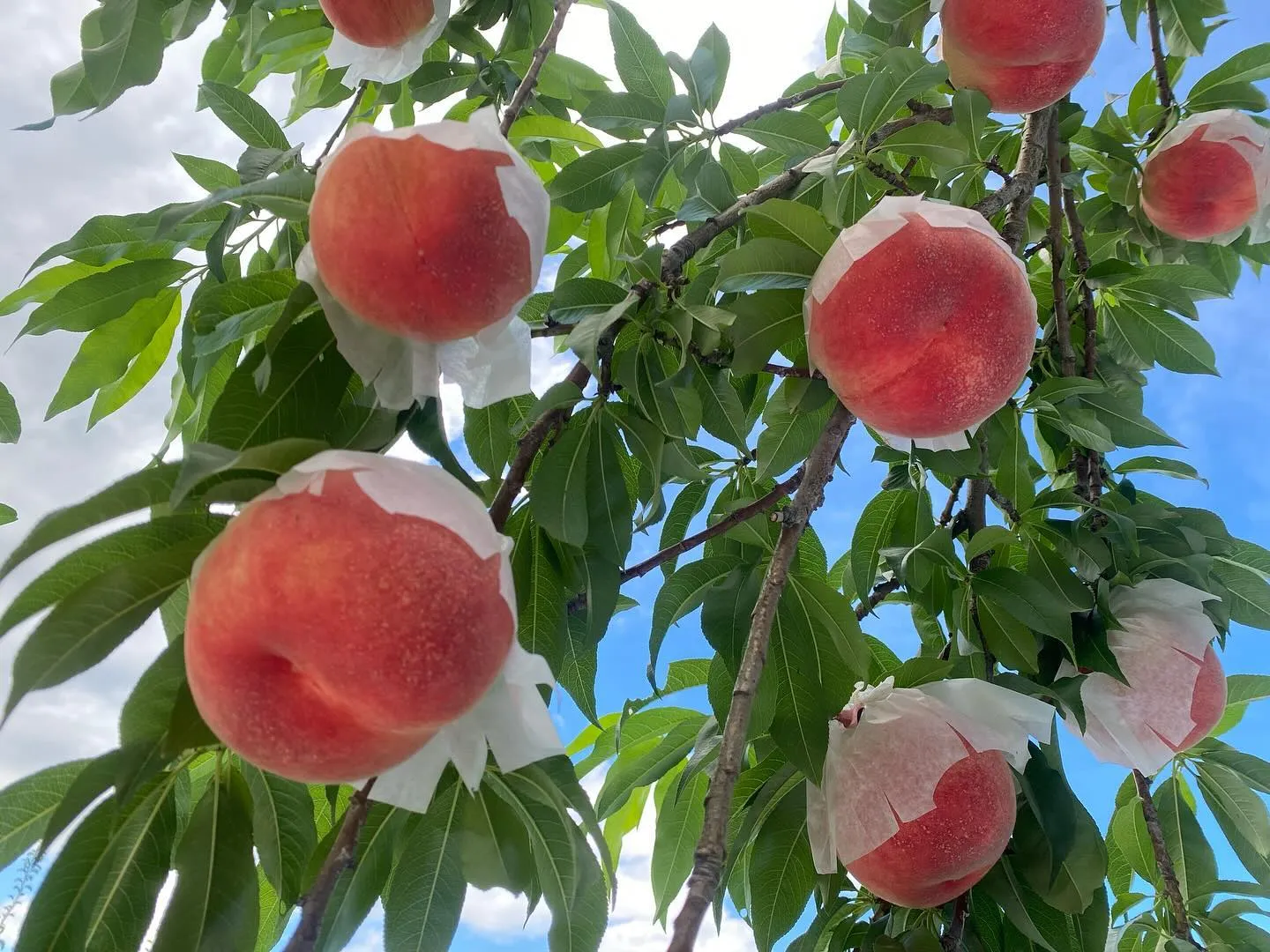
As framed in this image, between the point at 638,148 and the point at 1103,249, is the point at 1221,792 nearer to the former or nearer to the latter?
the point at 1103,249

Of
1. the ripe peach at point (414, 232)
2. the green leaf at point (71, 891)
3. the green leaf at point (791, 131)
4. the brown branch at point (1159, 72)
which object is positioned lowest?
the green leaf at point (71, 891)

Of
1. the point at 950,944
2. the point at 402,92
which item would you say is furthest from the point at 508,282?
the point at 402,92

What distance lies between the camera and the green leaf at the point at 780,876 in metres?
0.93

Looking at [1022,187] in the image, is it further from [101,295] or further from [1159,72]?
[101,295]

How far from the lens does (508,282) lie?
63cm

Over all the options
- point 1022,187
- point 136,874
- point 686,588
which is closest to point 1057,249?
point 1022,187

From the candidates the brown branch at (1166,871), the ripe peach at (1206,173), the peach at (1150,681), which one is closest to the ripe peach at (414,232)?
the peach at (1150,681)

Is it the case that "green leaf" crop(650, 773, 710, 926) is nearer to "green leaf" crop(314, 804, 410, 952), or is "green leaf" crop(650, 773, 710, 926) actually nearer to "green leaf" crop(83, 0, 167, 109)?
"green leaf" crop(314, 804, 410, 952)

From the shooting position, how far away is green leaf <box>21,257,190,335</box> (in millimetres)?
993

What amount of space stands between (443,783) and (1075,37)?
98 centimetres

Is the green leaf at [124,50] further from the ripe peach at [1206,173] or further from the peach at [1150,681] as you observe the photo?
the ripe peach at [1206,173]

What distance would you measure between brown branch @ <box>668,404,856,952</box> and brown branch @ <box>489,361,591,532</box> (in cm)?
19

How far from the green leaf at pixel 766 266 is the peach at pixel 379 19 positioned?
1.60ft

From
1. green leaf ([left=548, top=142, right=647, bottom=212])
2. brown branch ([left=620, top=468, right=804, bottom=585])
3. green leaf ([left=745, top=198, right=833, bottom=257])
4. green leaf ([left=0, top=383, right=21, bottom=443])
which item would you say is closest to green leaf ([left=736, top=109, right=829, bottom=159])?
green leaf ([left=548, top=142, right=647, bottom=212])
